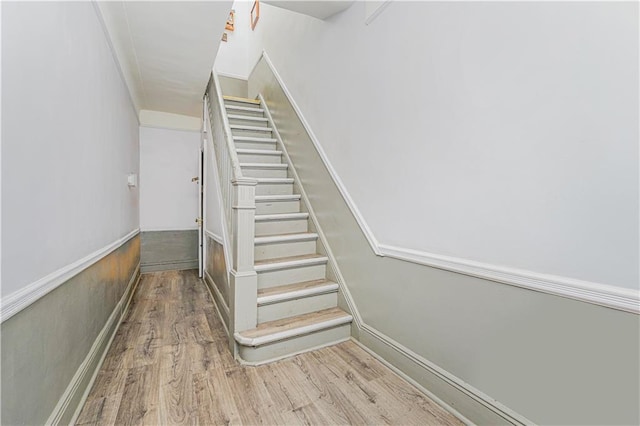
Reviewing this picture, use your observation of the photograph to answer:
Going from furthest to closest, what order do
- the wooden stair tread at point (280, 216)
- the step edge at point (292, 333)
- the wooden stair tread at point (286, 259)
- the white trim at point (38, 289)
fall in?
the wooden stair tread at point (280, 216) → the wooden stair tread at point (286, 259) → the step edge at point (292, 333) → the white trim at point (38, 289)

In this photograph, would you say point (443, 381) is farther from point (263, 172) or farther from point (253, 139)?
point (253, 139)

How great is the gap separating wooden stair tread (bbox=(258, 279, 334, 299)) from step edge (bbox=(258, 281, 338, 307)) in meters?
0.02

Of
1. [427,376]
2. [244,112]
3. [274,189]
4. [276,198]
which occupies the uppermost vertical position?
[244,112]

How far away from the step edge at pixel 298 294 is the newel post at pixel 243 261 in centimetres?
9

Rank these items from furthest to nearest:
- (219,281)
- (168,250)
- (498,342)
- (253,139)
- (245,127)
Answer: (168,250) < (245,127) < (253,139) < (219,281) < (498,342)

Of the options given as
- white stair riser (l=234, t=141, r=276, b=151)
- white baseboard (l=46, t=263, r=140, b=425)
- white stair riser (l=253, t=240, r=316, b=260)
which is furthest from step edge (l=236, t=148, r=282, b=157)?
white baseboard (l=46, t=263, r=140, b=425)

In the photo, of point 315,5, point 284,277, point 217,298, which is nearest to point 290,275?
point 284,277

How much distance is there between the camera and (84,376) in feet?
5.01

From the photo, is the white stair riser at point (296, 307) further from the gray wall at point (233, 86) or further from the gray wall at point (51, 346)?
the gray wall at point (233, 86)

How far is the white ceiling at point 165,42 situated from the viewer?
216 cm

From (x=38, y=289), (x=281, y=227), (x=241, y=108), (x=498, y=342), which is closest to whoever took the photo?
(x=38, y=289)

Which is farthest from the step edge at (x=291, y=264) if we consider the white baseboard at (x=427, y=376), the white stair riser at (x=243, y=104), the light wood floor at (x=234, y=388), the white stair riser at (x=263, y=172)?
the white stair riser at (x=243, y=104)

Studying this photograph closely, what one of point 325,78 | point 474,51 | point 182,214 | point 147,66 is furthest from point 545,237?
point 182,214

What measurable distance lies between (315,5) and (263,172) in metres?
1.65
